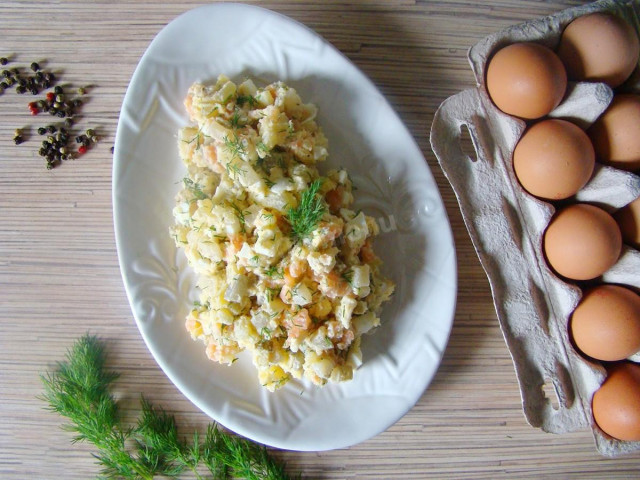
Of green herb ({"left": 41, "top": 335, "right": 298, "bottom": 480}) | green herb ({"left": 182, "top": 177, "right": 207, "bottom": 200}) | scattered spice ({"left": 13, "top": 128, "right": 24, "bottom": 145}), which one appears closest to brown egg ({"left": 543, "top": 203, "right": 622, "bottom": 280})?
green herb ({"left": 182, "top": 177, "right": 207, "bottom": 200})

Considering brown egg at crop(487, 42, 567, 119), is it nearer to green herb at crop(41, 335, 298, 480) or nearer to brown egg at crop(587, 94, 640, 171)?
brown egg at crop(587, 94, 640, 171)

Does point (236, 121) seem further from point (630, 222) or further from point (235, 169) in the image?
point (630, 222)

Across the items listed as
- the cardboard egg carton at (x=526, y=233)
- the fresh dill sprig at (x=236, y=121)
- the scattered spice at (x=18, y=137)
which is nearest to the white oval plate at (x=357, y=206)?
the cardboard egg carton at (x=526, y=233)

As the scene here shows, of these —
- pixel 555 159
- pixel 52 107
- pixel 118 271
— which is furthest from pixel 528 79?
pixel 52 107

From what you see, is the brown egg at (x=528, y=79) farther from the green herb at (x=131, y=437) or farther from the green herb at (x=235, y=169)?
the green herb at (x=131, y=437)

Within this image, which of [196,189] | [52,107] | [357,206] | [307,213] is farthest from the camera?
[52,107]
